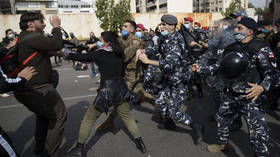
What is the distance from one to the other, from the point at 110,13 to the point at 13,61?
50.2 feet

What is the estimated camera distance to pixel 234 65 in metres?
2.58

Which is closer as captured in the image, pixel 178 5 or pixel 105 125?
pixel 105 125

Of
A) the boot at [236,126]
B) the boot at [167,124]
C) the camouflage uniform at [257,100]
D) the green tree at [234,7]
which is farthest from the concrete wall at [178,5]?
the camouflage uniform at [257,100]

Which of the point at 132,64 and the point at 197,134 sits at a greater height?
the point at 132,64

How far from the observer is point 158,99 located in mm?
3584

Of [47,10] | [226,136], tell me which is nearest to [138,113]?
[226,136]

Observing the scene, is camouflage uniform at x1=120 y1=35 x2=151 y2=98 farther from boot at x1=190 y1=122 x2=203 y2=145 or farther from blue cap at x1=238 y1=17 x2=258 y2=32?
blue cap at x1=238 y1=17 x2=258 y2=32

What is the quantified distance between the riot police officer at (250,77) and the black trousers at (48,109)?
215cm

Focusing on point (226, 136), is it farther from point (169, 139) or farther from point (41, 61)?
point (41, 61)

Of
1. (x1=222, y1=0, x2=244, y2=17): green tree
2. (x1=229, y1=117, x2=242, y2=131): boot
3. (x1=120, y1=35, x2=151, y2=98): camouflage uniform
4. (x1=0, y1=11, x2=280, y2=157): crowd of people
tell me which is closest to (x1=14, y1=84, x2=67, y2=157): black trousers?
(x1=0, y1=11, x2=280, y2=157): crowd of people

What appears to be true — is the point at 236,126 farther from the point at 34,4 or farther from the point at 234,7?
the point at 34,4

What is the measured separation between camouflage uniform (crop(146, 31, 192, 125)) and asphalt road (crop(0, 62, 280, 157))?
Answer: 0.47 metres

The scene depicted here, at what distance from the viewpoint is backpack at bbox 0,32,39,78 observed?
7.72ft

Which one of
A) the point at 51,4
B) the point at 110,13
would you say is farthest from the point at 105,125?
the point at 51,4
